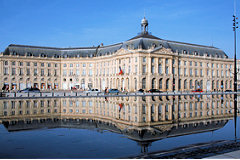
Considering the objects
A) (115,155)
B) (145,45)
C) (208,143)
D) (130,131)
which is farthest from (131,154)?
(145,45)

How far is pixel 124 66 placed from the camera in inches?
2911

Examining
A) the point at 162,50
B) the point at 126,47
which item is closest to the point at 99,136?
the point at 162,50

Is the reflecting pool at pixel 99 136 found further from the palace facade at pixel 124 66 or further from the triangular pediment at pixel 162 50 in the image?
the triangular pediment at pixel 162 50

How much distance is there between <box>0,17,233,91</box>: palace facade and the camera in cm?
7089

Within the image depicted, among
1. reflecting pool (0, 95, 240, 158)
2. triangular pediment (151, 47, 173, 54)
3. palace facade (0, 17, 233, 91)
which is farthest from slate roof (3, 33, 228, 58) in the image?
reflecting pool (0, 95, 240, 158)

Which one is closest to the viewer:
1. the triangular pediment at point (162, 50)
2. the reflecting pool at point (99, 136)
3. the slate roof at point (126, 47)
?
the reflecting pool at point (99, 136)

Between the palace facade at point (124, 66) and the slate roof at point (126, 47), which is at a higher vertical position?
the slate roof at point (126, 47)

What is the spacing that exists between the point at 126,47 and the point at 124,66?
18.4 ft

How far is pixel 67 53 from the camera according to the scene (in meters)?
93.8

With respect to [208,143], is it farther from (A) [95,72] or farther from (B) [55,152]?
(A) [95,72]

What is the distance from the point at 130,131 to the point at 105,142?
8.88 feet

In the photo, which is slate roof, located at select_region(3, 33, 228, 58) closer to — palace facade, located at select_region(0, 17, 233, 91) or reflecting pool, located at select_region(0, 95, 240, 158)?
palace facade, located at select_region(0, 17, 233, 91)

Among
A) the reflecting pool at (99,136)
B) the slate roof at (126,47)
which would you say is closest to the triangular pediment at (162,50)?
the slate roof at (126,47)

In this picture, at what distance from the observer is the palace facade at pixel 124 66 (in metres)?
70.9
